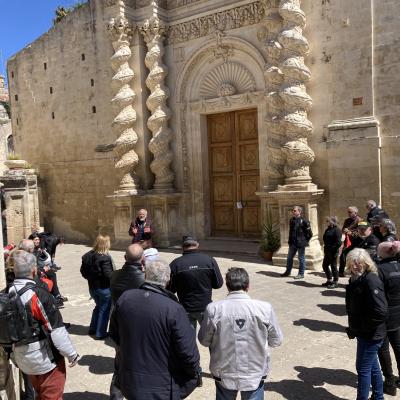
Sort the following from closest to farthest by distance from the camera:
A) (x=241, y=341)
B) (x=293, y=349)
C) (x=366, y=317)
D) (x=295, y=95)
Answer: (x=241, y=341) < (x=366, y=317) < (x=293, y=349) < (x=295, y=95)

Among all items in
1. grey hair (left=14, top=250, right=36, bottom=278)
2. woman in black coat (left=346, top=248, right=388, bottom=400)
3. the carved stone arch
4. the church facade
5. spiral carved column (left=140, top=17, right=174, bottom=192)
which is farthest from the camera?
spiral carved column (left=140, top=17, right=174, bottom=192)

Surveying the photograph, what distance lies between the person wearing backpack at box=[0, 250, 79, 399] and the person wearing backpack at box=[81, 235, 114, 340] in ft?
6.29

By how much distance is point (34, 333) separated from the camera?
123 inches

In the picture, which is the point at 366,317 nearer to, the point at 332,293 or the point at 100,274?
the point at 100,274

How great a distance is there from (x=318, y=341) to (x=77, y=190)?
35.8ft

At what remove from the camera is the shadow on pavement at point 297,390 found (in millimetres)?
3848

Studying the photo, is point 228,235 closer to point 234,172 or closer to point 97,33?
point 234,172

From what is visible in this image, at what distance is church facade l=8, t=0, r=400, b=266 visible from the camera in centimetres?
877

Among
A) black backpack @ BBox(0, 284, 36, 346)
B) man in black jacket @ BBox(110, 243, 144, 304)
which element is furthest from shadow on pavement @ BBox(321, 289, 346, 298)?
black backpack @ BBox(0, 284, 36, 346)

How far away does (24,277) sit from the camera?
3.28 m

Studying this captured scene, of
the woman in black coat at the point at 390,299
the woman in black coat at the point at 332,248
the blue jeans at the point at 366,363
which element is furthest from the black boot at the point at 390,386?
the woman in black coat at the point at 332,248

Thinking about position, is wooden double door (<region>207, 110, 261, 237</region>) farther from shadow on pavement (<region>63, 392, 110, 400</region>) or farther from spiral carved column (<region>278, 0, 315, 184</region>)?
shadow on pavement (<region>63, 392, 110, 400</region>)

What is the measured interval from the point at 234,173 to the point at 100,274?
6674mm

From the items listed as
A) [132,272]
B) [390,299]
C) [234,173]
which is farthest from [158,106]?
[390,299]
